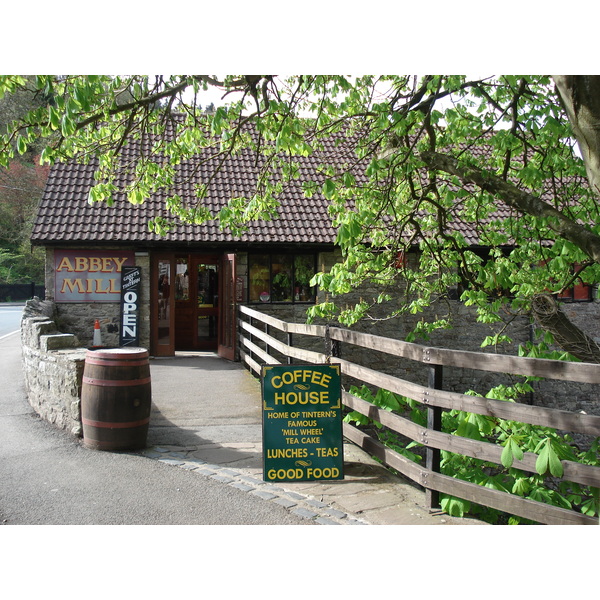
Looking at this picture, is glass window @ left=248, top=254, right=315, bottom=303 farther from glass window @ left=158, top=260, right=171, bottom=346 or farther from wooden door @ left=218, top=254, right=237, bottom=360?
glass window @ left=158, top=260, right=171, bottom=346

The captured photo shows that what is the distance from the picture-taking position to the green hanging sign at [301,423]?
4.86m

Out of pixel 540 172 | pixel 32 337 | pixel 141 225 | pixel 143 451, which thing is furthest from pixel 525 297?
pixel 141 225

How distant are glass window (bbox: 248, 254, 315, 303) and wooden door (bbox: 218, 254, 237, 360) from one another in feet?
2.12

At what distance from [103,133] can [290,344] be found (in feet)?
10.1

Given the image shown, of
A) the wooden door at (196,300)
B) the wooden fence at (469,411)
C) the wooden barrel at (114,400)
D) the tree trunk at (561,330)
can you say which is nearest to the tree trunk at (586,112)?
the wooden fence at (469,411)

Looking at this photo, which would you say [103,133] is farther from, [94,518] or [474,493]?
[474,493]

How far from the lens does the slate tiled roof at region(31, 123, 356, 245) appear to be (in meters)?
12.8

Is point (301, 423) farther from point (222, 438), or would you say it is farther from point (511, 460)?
point (511, 460)

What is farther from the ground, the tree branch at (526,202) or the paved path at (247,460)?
the tree branch at (526,202)

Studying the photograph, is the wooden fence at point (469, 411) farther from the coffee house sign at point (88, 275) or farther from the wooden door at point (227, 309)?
the coffee house sign at point (88, 275)

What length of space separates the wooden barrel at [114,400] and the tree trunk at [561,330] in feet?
12.3

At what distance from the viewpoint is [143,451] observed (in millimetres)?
5652

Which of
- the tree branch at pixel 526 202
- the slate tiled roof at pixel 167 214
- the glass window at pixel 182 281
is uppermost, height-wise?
the slate tiled roof at pixel 167 214

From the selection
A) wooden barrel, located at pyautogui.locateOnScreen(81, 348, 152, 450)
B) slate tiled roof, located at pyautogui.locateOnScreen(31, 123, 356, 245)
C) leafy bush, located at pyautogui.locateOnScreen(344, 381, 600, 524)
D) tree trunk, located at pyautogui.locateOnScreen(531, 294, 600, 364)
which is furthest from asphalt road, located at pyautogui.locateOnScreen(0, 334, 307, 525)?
slate tiled roof, located at pyautogui.locateOnScreen(31, 123, 356, 245)
